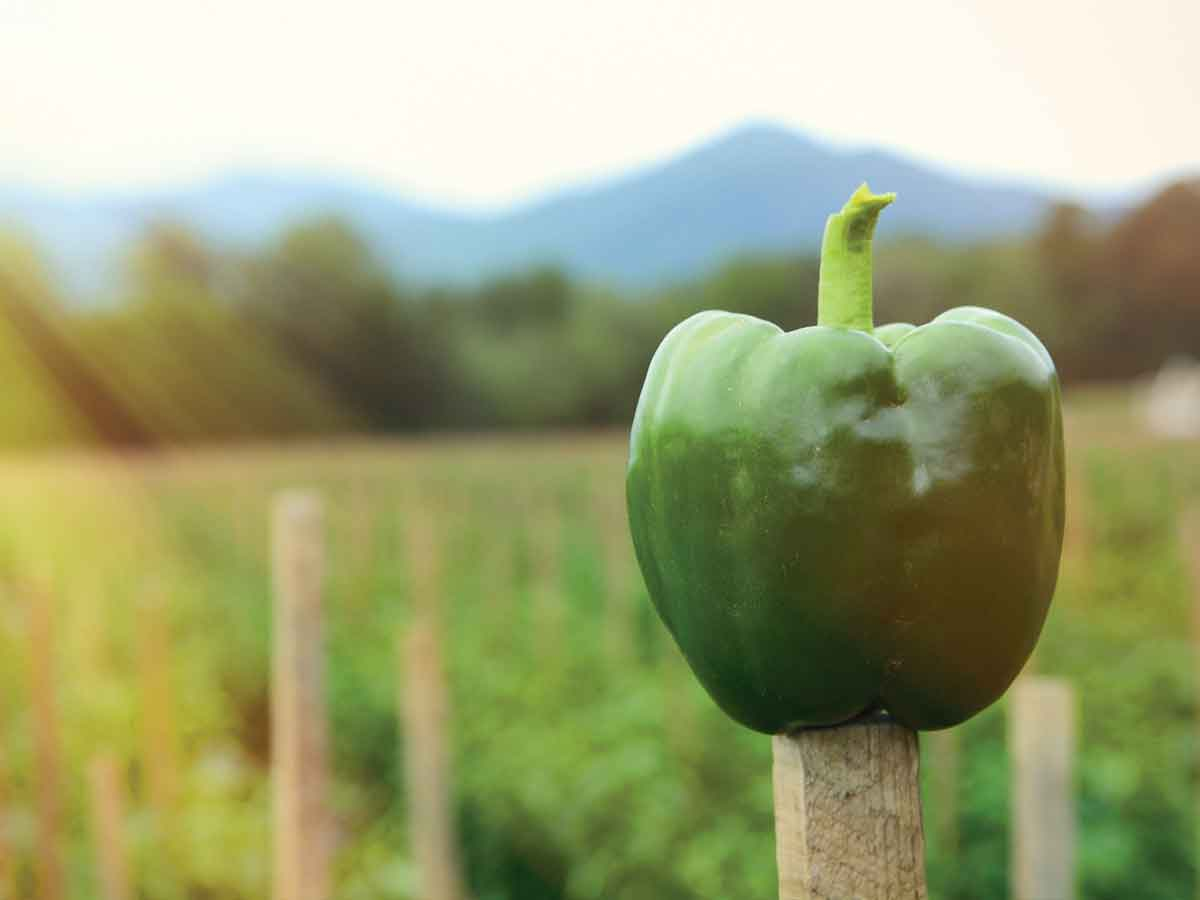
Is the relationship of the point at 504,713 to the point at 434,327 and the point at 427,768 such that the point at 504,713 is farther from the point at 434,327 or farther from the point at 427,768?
the point at 434,327

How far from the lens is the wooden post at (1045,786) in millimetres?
2252

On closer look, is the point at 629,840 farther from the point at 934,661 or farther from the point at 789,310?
the point at 789,310

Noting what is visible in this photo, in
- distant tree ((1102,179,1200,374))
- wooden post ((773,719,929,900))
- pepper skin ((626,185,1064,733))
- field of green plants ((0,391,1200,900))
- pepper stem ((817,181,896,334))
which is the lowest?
field of green plants ((0,391,1200,900))

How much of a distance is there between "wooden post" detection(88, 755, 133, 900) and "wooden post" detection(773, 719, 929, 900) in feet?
6.99

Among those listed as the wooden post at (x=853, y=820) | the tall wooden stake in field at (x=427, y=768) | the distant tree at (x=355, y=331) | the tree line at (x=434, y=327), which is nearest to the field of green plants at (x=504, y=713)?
the wooden post at (x=853, y=820)

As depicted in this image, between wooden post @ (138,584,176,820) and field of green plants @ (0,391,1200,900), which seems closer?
wooden post @ (138,584,176,820)

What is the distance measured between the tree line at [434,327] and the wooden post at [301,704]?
1872 centimetres

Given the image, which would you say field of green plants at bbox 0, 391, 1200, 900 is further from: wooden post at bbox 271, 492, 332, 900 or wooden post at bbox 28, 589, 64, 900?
wooden post at bbox 271, 492, 332, 900

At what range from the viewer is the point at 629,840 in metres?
3.84

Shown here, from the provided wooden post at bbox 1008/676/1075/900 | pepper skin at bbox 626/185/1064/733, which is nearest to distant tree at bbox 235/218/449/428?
wooden post at bbox 1008/676/1075/900

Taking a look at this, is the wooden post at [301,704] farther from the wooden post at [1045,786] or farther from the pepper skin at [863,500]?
the pepper skin at [863,500]

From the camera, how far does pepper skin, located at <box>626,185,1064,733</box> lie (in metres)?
0.91

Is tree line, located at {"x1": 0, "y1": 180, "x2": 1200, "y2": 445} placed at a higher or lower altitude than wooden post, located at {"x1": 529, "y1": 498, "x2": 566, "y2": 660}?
higher

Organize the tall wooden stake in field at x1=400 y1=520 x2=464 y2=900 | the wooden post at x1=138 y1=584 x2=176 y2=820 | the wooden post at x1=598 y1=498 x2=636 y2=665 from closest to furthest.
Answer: the tall wooden stake in field at x1=400 y1=520 x2=464 y2=900
the wooden post at x1=138 y1=584 x2=176 y2=820
the wooden post at x1=598 y1=498 x2=636 y2=665
